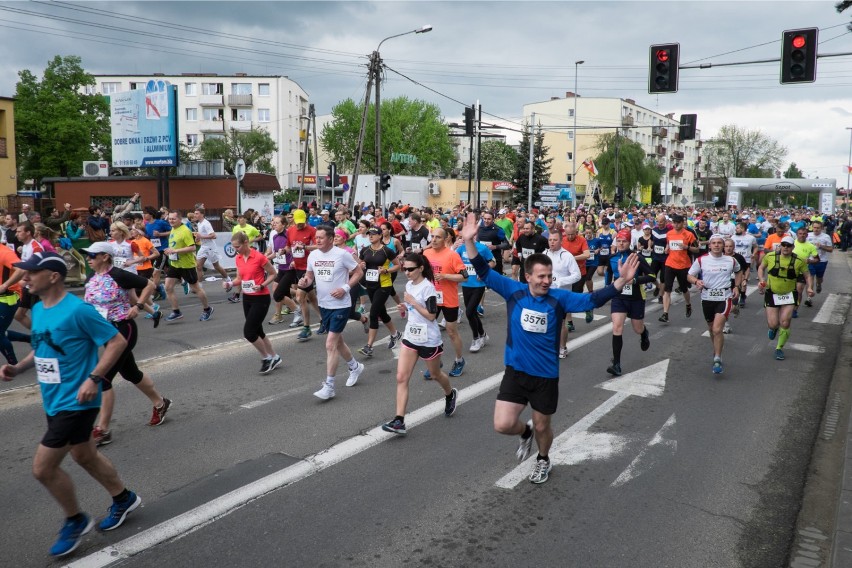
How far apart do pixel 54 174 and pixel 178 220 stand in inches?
1748

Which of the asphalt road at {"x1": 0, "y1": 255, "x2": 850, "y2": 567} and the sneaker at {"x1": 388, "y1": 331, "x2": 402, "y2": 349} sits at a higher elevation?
the sneaker at {"x1": 388, "y1": 331, "x2": 402, "y2": 349}

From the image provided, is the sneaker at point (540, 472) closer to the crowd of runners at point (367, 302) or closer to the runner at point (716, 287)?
the crowd of runners at point (367, 302)

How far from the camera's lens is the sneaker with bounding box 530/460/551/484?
5191 mm

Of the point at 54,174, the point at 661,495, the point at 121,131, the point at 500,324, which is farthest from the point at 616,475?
the point at 54,174

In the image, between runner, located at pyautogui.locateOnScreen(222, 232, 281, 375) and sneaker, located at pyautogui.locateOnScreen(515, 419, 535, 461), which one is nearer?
sneaker, located at pyautogui.locateOnScreen(515, 419, 535, 461)

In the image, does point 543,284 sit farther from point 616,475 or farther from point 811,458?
point 811,458

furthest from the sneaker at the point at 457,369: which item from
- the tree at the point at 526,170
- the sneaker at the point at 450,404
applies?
the tree at the point at 526,170

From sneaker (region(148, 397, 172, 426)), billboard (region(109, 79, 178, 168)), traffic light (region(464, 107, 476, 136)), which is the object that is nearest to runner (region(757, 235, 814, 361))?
sneaker (region(148, 397, 172, 426))

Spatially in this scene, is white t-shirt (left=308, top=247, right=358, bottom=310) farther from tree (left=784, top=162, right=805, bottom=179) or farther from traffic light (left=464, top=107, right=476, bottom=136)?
tree (left=784, top=162, right=805, bottom=179)

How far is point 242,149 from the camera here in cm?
6762

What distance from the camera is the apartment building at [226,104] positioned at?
7669 centimetres

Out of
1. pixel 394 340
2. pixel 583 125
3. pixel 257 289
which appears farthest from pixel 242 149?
pixel 257 289

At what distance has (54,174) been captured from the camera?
4994 cm

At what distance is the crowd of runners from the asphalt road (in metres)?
0.30
